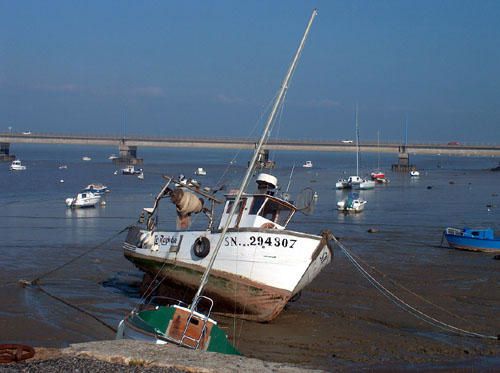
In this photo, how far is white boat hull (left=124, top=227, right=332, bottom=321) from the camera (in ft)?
67.8

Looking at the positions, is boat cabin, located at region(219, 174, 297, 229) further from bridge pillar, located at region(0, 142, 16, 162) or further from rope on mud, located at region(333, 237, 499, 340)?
bridge pillar, located at region(0, 142, 16, 162)

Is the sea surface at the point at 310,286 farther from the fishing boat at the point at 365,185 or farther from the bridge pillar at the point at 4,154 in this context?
the bridge pillar at the point at 4,154

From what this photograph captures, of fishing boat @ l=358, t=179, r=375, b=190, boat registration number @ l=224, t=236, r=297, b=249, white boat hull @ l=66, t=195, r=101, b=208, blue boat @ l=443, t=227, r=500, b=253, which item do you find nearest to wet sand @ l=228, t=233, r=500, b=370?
boat registration number @ l=224, t=236, r=297, b=249

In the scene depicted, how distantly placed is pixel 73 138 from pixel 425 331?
139 m

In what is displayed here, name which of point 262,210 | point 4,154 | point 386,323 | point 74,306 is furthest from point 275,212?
point 4,154

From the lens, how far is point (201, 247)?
21953 millimetres

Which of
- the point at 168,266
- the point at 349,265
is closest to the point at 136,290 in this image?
the point at 168,266

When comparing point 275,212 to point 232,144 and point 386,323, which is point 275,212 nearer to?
point 386,323

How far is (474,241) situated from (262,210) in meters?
17.1

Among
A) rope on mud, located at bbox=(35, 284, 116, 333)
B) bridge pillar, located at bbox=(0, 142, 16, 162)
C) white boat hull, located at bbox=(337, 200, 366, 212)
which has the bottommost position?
rope on mud, located at bbox=(35, 284, 116, 333)

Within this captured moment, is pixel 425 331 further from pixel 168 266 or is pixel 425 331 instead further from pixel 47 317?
pixel 47 317

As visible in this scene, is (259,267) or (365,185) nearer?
(259,267)

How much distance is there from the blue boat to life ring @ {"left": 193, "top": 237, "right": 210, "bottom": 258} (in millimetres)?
18299

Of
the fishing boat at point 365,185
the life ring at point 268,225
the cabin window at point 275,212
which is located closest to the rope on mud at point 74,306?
the life ring at point 268,225
